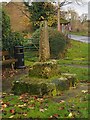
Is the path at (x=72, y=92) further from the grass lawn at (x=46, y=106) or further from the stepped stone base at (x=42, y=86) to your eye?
the stepped stone base at (x=42, y=86)

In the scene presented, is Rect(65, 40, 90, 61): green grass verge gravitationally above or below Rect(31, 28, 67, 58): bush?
below

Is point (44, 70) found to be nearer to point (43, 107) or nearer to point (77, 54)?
point (43, 107)

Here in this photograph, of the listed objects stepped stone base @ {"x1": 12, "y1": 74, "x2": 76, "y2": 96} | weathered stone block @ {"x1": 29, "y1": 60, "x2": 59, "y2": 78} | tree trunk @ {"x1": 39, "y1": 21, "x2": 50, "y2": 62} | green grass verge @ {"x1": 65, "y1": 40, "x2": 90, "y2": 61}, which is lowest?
green grass verge @ {"x1": 65, "y1": 40, "x2": 90, "y2": 61}

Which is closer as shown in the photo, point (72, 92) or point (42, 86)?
point (42, 86)

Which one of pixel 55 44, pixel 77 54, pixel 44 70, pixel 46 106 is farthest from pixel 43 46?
pixel 77 54

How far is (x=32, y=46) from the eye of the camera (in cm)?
2286

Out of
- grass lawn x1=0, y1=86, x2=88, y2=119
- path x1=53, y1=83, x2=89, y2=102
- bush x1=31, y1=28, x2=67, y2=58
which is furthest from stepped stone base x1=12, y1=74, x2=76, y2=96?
bush x1=31, y1=28, x2=67, y2=58

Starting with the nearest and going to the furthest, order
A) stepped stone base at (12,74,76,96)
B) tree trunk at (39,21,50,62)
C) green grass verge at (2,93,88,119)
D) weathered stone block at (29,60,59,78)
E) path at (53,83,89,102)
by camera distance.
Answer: green grass verge at (2,93,88,119)
path at (53,83,89,102)
stepped stone base at (12,74,76,96)
weathered stone block at (29,60,59,78)
tree trunk at (39,21,50,62)

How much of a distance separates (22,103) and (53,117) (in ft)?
4.41

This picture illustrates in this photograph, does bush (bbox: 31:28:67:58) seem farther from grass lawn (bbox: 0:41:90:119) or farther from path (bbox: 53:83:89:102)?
grass lawn (bbox: 0:41:90:119)

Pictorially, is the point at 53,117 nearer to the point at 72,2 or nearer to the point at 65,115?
the point at 65,115

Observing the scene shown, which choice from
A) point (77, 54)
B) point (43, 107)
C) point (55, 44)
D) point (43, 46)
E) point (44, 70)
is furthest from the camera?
point (77, 54)

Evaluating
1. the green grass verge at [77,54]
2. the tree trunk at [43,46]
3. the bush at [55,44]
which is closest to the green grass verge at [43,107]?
the tree trunk at [43,46]

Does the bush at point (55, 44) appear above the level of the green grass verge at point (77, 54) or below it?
above
